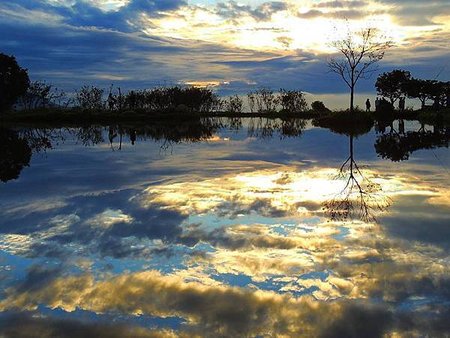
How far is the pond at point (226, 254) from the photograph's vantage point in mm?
2779

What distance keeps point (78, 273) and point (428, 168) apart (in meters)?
7.59

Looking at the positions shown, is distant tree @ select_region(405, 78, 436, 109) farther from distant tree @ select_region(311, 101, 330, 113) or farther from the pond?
the pond

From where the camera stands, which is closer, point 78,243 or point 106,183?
point 78,243

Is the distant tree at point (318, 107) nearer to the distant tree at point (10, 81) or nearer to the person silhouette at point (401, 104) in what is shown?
the person silhouette at point (401, 104)

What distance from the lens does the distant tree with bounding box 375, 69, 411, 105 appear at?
37.2 metres

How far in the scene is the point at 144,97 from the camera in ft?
137

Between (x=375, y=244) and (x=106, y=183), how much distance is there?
484 centimetres

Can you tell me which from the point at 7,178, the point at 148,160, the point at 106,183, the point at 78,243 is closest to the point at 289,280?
the point at 78,243

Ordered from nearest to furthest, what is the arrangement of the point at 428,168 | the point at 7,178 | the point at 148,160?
the point at 7,178 < the point at 428,168 < the point at 148,160

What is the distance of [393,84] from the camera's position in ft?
122

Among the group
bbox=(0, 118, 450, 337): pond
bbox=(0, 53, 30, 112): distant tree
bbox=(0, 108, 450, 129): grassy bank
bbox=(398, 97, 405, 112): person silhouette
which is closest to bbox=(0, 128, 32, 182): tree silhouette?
bbox=(0, 118, 450, 337): pond

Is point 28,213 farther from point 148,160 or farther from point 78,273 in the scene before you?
point 148,160

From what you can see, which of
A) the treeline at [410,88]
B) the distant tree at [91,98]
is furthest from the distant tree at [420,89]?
the distant tree at [91,98]

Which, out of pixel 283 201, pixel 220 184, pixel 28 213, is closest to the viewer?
pixel 28 213
